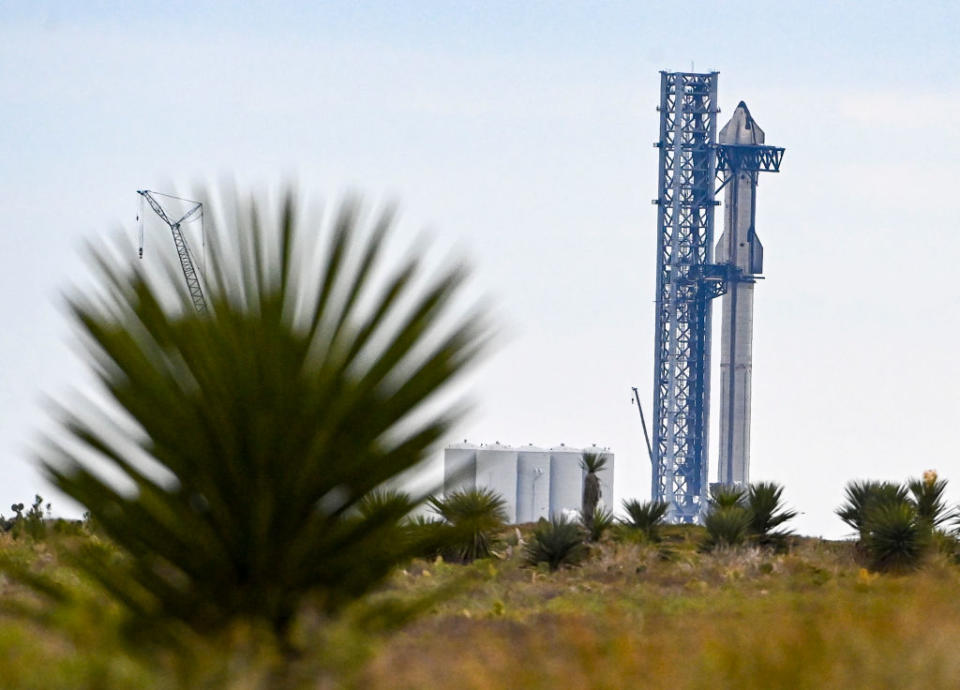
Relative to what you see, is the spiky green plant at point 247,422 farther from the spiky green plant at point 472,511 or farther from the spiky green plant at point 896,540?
the spiky green plant at point 896,540

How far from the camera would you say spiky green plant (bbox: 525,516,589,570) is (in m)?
25.5

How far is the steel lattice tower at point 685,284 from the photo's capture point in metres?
104

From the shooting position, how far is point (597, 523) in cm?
A: 3075

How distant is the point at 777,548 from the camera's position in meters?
28.8

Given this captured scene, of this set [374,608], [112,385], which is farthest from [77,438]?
[374,608]

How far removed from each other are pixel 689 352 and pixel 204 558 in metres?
99.2

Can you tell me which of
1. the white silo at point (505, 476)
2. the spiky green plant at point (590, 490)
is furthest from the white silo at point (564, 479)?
the spiky green plant at point (590, 490)

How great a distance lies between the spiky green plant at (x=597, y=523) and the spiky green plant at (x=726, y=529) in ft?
8.97

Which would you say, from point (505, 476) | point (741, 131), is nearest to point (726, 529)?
point (505, 476)

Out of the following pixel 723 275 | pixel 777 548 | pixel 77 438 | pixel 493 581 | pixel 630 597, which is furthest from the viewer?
pixel 723 275

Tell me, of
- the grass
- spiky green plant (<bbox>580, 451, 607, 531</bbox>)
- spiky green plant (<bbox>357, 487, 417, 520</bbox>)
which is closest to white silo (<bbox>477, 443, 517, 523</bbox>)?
spiky green plant (<bbox>580, 451, 607, 531</bbox>)

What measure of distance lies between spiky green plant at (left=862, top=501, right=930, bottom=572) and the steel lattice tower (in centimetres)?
7715

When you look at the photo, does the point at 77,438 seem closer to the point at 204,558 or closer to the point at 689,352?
the point at 204,558

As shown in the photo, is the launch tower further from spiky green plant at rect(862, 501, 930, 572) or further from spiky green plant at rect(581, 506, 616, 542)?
spiky green plant at rect(862, 501, 930, 572)
